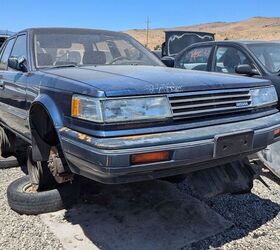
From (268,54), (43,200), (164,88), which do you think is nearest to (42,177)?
(43,200)

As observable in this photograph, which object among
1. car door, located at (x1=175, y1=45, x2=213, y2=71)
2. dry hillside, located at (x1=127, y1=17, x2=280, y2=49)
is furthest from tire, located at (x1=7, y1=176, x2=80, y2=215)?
dry hillside, located at (x1=127, y1=17, x2=280, y2=49)

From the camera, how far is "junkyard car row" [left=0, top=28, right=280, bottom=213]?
268cm

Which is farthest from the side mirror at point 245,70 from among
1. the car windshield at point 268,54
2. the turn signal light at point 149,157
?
the turn signal light at point 149,157

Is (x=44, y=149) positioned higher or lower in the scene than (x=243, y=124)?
lower

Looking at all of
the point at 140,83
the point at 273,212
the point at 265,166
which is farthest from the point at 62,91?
the point at 265,166

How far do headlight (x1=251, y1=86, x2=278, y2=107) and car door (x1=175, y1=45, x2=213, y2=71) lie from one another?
3.30 meters

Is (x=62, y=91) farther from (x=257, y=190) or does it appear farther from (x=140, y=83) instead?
(x=257, y=190)

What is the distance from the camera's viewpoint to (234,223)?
3627 mm

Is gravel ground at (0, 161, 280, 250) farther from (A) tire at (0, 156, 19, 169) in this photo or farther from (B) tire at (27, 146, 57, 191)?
(A) tire at (0, 156, 19, 169)

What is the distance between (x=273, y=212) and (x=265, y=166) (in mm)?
886

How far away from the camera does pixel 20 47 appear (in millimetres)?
4680

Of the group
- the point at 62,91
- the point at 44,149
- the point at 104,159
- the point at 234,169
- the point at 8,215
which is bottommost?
the point at 8,215

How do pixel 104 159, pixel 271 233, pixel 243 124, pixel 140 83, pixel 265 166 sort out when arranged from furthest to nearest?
1. pixel 265 166
2. pixel 271 233
3. pixel 243 124
4. pixel 140 83
5. pixel 104 159

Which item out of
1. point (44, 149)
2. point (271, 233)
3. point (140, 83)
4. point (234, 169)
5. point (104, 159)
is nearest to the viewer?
point (104, 159)
